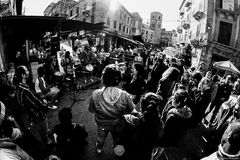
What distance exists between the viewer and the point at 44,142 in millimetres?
3488

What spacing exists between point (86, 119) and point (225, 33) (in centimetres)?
1983

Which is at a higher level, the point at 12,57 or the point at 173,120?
the point at 12,57

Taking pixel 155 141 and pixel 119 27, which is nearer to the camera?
pixel 155 141

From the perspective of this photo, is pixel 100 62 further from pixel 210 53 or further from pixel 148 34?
pixel 148 34

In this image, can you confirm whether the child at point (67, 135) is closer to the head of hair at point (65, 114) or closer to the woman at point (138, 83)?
the head of hair at point (65, 114)

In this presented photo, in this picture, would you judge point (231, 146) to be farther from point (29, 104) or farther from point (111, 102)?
point (29, 104)

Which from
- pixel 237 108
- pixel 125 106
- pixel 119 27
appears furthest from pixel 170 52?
pixel 119 27

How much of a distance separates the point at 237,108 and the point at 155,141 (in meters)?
2.23

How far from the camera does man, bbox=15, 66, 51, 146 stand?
309 centimetres

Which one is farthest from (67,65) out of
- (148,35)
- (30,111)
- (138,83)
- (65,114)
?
(148,35)

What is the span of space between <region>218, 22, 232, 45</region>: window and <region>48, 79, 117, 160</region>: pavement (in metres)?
17.2

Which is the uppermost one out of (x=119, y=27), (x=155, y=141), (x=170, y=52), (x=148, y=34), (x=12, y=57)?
(x=148, y=34)

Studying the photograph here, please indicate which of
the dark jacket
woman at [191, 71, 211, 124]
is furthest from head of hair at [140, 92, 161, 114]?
woman at [191, 71, 211, 124]

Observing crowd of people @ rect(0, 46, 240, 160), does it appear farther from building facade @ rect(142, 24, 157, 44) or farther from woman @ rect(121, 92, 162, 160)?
building facade @ rect(142, 24, 157, 44)
